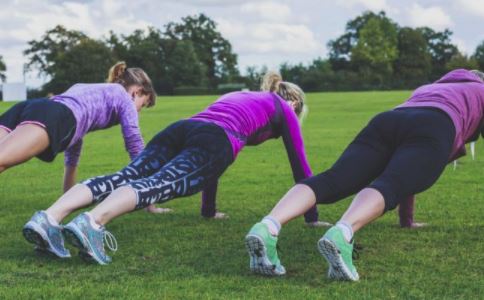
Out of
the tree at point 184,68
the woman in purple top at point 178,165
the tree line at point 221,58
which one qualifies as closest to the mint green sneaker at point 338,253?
the woman in purple top at point 178,165

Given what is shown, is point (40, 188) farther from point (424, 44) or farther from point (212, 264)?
point (424, 44)

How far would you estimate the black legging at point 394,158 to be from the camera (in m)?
4.70

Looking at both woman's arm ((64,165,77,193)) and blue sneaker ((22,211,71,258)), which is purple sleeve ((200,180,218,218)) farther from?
blue sneaker ((22,211,71,258))

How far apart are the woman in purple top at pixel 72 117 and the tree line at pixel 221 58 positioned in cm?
7889

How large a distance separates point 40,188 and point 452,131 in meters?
6.76

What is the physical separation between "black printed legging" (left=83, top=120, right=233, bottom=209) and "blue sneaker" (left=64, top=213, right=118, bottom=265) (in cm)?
37

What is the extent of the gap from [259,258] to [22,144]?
92.6 inches

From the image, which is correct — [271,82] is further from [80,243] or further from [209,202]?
[80,243]

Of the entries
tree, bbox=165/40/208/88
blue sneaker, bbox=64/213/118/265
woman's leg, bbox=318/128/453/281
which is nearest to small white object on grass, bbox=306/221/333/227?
woman's leg, bbox=318/128/453/281

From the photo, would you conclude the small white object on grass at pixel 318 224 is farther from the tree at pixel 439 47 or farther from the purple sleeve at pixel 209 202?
the tree at pixel 439 47

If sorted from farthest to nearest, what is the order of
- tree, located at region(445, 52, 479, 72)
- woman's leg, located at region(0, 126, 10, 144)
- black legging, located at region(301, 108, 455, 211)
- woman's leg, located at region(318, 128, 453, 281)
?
tree, located at region(445, 52, 479, 72), woman's leg, located at region(0, 126, 10, 144), black legging, located at region(301, 108, 455, 211), woman's leg, located at region(318, 128, 453, 281)

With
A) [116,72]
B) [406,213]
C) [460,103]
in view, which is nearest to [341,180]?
[460,103]

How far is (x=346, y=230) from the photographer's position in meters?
4.44

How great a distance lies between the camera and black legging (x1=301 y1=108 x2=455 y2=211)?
15.4ft
